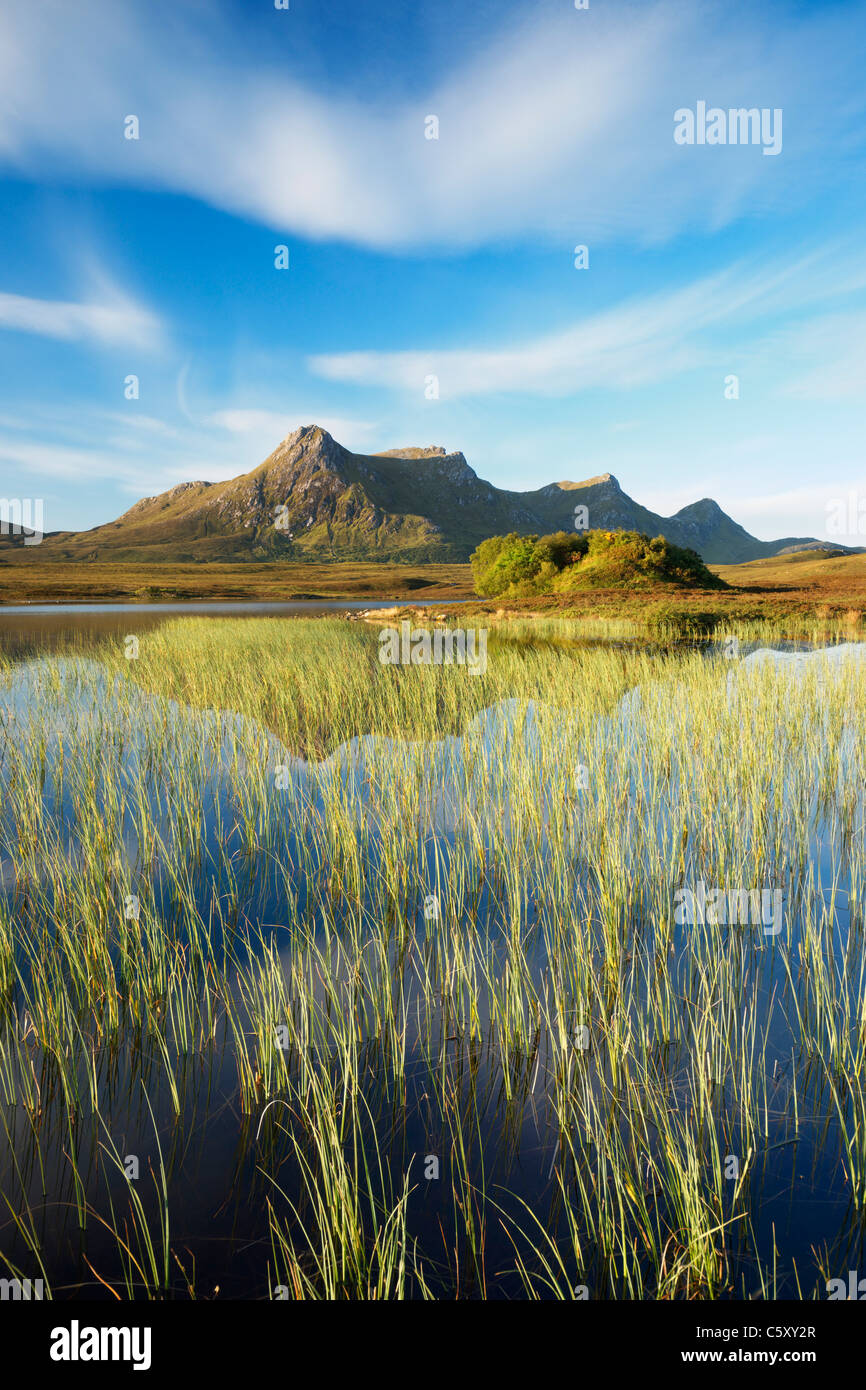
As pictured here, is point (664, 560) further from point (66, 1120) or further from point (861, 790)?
point (66, 1120)

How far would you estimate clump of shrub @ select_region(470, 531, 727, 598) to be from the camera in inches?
1671

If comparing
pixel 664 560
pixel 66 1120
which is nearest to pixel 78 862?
pixel 66 1120

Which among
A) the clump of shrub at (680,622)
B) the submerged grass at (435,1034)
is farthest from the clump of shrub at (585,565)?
the submerged grass at (435,1034)

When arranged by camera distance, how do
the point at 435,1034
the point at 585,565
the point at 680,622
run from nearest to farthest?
the point at 435,1034 < the point at 680,622 < the point at 585,565

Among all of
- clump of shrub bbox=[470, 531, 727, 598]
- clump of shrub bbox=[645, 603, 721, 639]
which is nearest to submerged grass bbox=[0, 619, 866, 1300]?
clump of shrub bbox=[645, 603, 721, 639]

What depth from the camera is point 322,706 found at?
1138 cm

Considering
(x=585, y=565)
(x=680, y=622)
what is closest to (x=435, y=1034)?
(x=680, y=622)

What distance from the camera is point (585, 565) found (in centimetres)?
4541

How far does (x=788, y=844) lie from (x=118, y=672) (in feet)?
46.7

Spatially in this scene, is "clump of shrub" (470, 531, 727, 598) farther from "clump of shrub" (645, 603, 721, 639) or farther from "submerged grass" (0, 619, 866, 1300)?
"submerged grass" (0, 619, 866, 1300)

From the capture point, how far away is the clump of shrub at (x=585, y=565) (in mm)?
42438

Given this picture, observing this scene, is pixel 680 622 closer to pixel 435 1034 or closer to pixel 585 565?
pixel 585 565

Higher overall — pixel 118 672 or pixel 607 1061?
pixel 118 672

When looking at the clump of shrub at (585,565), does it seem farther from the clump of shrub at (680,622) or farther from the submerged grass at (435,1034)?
Result: the submerged grass at (435,1034)
